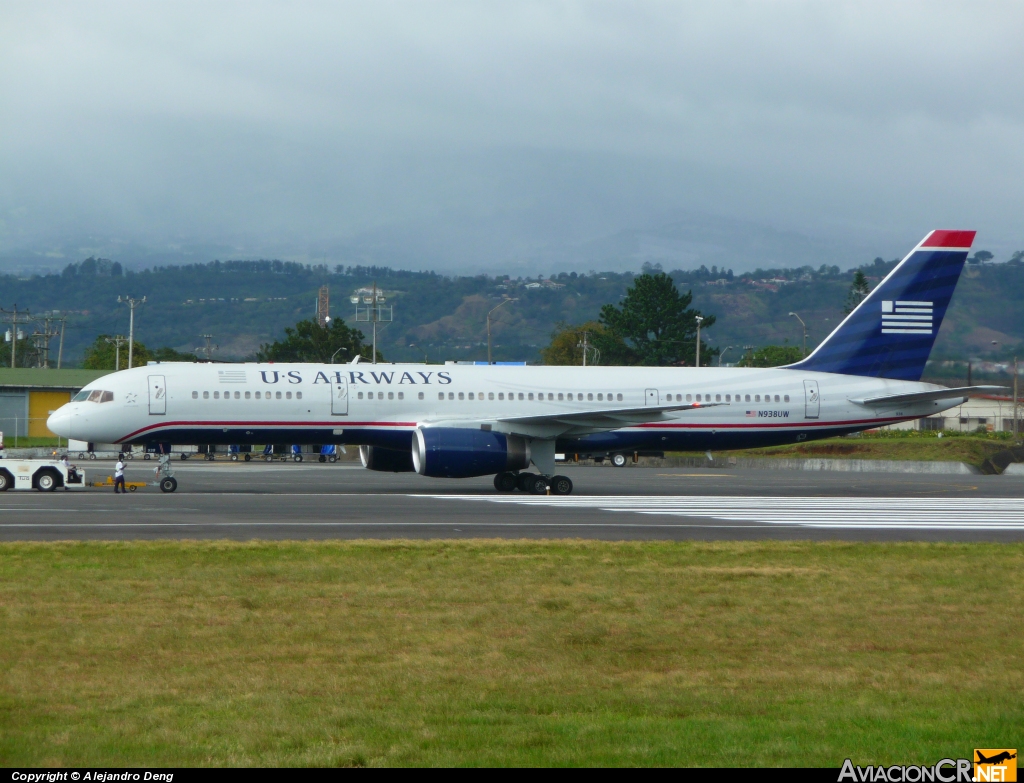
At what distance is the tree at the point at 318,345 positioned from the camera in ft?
356

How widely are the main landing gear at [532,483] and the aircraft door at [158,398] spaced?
33.6ft

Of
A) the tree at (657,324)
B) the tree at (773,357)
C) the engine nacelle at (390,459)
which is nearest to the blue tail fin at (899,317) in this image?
the engine nacelle at (390,459)

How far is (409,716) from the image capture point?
27.4 ft

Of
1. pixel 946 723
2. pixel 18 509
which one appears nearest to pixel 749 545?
pixel 946 723

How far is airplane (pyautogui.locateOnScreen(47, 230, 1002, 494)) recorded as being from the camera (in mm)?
32812

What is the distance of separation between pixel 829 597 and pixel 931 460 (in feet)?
151

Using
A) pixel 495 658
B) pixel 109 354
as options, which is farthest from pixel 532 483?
pixel 109 354

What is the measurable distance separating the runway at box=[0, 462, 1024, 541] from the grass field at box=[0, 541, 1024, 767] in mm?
3679

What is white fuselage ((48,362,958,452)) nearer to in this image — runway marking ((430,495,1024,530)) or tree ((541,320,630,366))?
runway marking ((430,495,1024,530))

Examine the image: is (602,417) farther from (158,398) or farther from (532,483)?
(158,398)

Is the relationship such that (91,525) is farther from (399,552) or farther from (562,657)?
(562,657)

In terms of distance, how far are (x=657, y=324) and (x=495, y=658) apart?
112m

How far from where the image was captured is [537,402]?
3559cm

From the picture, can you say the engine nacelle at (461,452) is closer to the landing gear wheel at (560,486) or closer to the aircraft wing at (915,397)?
the landing gear wheel at (560,486)
